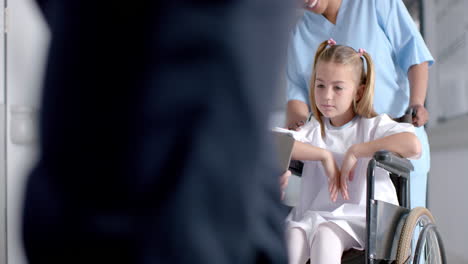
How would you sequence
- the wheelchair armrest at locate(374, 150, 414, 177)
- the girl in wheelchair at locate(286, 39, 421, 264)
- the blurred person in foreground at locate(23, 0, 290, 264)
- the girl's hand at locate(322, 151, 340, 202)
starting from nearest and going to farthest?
the blurred person in foreground at locate(23, 0, 290, 264) → the wheelchair armrest at locate(374, 150, 414, 177) → the girl in wheelchair at locate(286, 39, 421, 264) → the girl's hand at locate(322, 151, 340, 202)

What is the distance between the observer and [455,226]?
A: 102 inches

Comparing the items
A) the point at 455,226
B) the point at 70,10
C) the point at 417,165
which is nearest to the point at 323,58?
the point at 417,165

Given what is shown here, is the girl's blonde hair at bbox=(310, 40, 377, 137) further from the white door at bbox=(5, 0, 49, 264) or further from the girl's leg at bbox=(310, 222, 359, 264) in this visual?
the white door at bbox=(5, 0, 49, 264)

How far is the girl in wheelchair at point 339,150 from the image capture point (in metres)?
1.17

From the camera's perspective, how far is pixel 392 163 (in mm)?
1093

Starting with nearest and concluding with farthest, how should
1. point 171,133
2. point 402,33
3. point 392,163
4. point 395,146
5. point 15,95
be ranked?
point 171,133, point 392,163, point 395,146, point 402,33, point 15,95

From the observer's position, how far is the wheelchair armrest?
105 centimetres

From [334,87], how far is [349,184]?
24 centimetres

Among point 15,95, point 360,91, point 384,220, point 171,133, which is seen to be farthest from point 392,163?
point 15,95

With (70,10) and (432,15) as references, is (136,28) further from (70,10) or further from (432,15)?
(432,15)

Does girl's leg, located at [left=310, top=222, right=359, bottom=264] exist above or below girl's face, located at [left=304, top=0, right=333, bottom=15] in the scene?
below

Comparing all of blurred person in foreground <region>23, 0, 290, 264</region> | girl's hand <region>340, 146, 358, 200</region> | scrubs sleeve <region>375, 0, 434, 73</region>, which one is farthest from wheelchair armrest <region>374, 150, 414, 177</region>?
blurred person in foreground <region>23, 0, 290, 264</region>

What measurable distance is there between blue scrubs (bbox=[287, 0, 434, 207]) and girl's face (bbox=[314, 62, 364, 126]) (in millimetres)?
141

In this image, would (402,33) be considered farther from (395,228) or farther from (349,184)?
(395,228)
